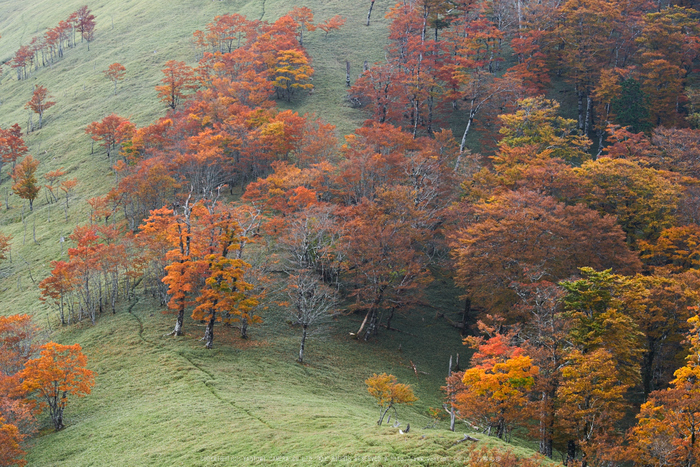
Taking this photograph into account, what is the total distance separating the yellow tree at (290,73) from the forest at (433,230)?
31.2 inches

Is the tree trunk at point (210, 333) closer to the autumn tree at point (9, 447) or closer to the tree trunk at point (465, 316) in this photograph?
the autumn tree at point (9, 447)

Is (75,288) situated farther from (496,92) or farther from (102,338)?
(496,92)

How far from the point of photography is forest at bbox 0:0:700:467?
26094 mm

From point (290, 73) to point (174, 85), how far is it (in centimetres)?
2094

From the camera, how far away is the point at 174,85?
83.1 meters

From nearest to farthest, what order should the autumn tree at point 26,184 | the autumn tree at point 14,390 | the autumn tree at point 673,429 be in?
the autumn tree at point 673,429
the autumn tree at point 14,390
the autumn tree at point 26,184

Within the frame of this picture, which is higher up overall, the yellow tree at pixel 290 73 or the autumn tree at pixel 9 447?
the yellow tree at pixel 290 73

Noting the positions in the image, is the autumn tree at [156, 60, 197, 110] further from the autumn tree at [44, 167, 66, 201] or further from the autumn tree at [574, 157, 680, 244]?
the autumn tree at [574, 157, 680, 244]

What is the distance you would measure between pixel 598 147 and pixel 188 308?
58.0 meters

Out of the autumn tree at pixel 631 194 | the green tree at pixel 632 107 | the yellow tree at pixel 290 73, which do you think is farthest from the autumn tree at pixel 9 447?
the green tree at pixel 632 107

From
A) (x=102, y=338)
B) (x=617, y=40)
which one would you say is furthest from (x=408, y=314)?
(x=617, y=40)

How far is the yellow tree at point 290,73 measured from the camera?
8081 centimetres

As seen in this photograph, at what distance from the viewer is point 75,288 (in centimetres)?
4684

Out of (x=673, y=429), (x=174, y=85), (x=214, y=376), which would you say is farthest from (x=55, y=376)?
(x=174, y=85)
